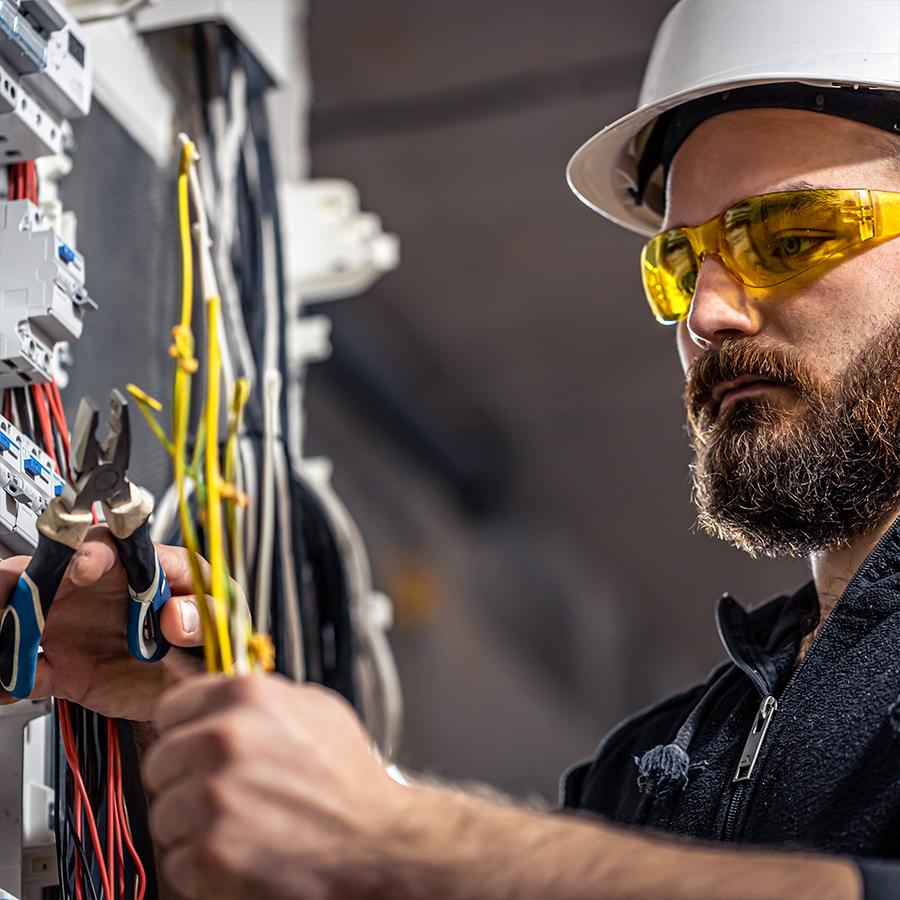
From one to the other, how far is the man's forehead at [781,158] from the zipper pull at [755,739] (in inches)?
19.7

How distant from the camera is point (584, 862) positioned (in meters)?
0.83

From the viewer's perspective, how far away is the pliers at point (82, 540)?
1017 millimetres

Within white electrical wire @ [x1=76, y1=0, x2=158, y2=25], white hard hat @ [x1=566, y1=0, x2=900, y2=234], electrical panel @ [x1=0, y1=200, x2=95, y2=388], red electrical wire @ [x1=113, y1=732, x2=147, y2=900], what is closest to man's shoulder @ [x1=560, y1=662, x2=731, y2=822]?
red electrical wire @ [x1=113, y1=732, x2=147, y2=900]

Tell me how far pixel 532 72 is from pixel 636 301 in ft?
4.78

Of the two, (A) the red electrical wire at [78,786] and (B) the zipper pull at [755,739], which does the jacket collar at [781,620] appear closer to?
(B) the zipper pull at [755,739]

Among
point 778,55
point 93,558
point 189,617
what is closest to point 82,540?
point 93,558

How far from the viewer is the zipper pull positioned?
4.13 ft

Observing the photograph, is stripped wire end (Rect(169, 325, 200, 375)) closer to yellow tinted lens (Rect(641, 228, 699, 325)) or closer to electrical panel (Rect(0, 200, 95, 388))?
electrical panel (Rect(0, 200, 95, 388))

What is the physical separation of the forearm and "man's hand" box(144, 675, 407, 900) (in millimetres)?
21

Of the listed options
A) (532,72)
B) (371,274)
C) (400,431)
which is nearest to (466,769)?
(400,431)

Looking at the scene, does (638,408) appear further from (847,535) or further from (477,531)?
(847,535)

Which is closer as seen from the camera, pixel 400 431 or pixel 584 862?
pixel 584 862

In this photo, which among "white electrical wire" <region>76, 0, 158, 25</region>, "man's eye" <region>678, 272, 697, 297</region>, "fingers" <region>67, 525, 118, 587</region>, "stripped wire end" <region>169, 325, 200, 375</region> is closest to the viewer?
"stripped wire end" <region>169, 325, 200, 375</region>

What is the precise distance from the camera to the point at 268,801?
83 centimetres
